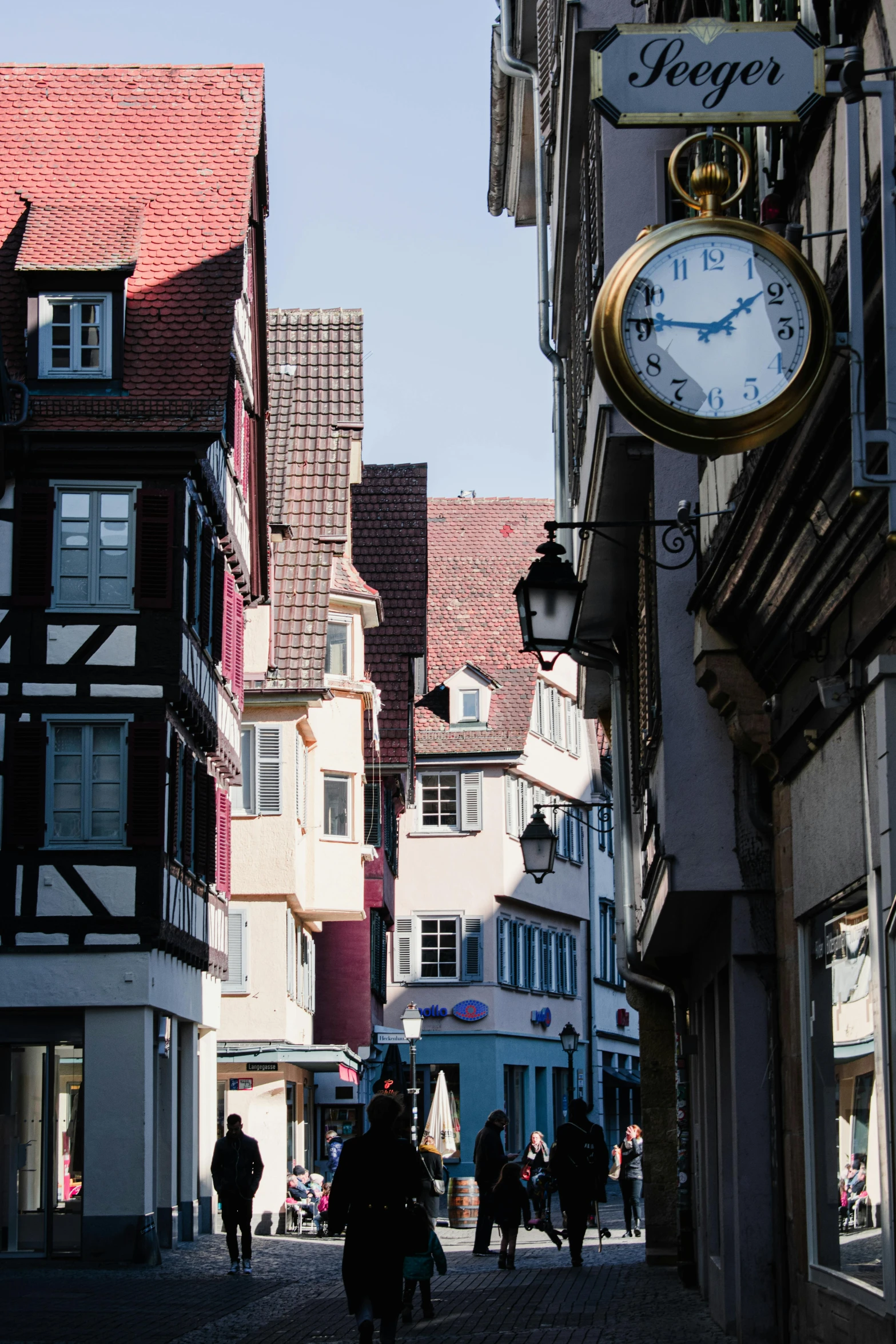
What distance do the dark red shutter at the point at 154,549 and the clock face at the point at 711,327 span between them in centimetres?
1645

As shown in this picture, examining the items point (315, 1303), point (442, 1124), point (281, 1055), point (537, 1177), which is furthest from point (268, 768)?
point (315, 1303)

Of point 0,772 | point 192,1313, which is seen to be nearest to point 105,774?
point 0,772

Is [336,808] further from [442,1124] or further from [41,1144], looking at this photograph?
[41,1144]

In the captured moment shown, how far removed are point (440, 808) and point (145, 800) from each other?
2765 cm

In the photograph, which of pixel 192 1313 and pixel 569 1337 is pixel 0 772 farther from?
pixel 569 1337

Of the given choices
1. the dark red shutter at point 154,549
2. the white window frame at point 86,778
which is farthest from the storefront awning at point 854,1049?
the dark red shutter at point 154,549

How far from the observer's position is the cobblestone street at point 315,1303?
14.0 metres

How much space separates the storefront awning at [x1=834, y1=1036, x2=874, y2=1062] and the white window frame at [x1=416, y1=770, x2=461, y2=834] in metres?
40.7

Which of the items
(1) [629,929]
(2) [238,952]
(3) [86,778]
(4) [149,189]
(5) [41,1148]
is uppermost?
(4) [149,189]

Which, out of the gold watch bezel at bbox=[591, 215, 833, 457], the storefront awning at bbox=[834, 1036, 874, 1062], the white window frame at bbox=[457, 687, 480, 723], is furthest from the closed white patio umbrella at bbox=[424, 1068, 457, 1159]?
the gold watch bezel at bbox=[591, 215, 833, 457]

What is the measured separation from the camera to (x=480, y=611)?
5366 cm

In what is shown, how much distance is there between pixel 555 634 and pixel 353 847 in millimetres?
21980

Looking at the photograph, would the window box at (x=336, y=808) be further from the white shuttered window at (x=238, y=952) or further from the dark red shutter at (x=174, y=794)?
the dark red shutter at (x=174, y=794)

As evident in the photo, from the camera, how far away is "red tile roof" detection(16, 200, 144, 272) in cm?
2378
